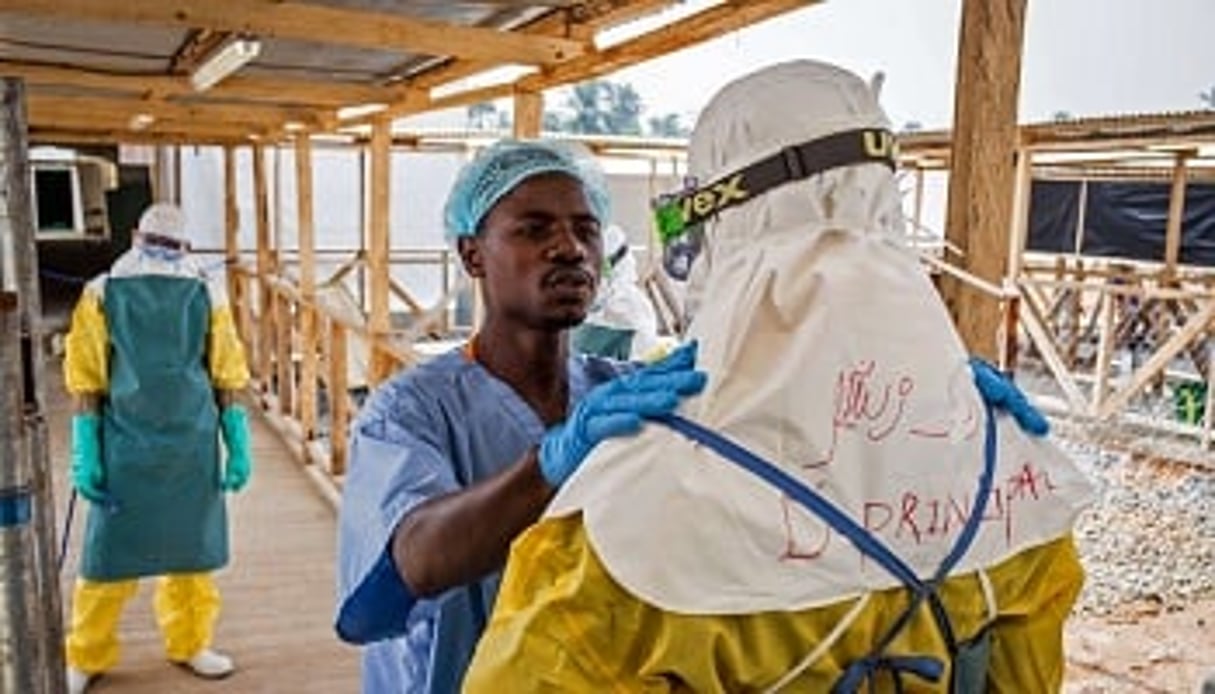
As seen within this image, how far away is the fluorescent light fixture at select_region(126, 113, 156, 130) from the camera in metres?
4.60

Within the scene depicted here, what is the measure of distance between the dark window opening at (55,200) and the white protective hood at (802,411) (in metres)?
6.77

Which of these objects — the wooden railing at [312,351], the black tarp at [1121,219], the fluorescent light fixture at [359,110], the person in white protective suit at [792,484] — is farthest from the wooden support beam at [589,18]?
the black tarp at [1121,219]

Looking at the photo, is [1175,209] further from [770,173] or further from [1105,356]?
[770,173]

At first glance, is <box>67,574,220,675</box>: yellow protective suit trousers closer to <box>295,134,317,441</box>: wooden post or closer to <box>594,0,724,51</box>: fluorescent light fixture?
<box>594,0,724,51</box>: fluorescent light fixture

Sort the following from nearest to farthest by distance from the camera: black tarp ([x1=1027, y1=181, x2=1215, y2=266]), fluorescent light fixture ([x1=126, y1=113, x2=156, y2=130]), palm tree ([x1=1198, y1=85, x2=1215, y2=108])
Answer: fluorescent light fixture ([x1=126, y1=113, x2=156, y2=130]), palm tree ([x1=1198, y1=85, x2=1215, y2=108]), black tarp ([x1=1027, y1=181, x2=1215, y2=266])

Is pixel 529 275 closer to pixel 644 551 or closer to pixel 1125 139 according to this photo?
pixel 644 551

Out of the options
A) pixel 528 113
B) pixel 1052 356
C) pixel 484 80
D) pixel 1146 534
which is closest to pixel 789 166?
pixel 528 113

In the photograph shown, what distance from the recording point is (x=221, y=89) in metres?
3.43

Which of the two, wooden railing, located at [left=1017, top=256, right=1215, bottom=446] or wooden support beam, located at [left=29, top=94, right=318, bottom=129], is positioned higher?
wooden support beam, located at [left=29, top=94, right=318, bottom=129]

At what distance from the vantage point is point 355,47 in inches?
99.7

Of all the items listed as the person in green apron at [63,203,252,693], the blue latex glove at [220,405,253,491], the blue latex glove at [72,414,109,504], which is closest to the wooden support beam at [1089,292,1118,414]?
the blue latex glove at [220,405,253,491]

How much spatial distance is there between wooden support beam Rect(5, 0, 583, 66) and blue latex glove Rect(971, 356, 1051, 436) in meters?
1.76

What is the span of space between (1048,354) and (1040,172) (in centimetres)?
295

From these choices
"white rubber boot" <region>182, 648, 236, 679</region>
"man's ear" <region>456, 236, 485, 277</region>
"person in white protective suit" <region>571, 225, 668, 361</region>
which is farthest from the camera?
"person in white protective suit" <region>571, 225, 668, 361</region>
